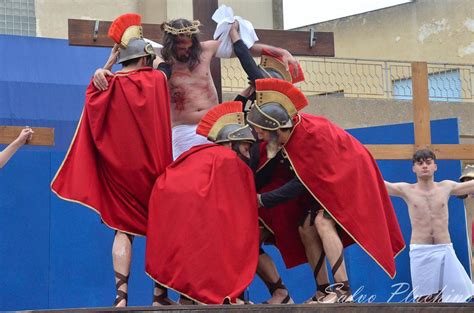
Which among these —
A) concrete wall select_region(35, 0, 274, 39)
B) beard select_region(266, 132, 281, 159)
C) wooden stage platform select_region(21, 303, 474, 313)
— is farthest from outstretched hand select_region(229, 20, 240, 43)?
concrete wall select_region(35, 0, 274, 39)

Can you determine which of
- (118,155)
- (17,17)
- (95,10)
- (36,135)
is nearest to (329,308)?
(118,155)

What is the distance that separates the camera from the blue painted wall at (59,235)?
8.17 m

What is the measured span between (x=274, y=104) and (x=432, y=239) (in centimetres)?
319

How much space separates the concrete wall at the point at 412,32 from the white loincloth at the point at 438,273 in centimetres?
1074

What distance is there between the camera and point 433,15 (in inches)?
755

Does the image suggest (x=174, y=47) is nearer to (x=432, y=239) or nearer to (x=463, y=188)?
(x=463, y=188)

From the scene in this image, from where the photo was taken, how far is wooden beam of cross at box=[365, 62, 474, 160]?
25.7ft

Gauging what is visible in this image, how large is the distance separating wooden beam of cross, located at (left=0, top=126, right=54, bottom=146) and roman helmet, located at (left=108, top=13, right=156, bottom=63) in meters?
0.99

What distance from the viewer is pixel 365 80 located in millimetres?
15195

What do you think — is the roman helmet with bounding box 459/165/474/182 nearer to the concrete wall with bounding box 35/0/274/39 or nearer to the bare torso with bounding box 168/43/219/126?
the bare torso with bounding box 168/43/219/126

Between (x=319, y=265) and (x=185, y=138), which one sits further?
(x=185, y=138)

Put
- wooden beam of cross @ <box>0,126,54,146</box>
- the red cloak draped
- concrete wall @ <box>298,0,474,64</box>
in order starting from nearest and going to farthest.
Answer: the red cloak draped
wooden beam of cross @ <box>0,126,54,146</box>
concrete wall @ <box>298,0,474,64</box>

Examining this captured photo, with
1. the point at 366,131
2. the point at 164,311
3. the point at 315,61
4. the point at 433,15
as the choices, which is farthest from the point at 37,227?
the point at 433,15

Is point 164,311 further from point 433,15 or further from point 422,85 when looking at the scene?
point 433,15
